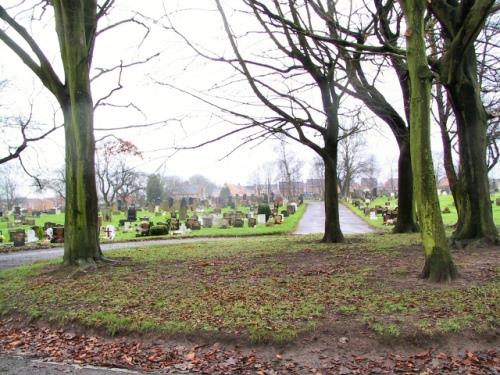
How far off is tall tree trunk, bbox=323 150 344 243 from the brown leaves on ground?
867 centimetres

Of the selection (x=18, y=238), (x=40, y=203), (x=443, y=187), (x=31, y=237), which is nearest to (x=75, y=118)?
(x=18, y=238)

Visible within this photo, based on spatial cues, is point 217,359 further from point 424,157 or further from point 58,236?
point 58,236

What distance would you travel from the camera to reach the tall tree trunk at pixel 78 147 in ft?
33.1

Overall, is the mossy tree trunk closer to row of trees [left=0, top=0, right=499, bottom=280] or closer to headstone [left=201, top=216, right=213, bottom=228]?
row of trees [left=0, top=0, right=499, bottom=280]

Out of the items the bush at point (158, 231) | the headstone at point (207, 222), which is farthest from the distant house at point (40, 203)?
the bush at point (158, 231)

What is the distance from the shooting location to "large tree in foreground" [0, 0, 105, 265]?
397 inches

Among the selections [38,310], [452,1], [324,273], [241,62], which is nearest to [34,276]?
[38,310]

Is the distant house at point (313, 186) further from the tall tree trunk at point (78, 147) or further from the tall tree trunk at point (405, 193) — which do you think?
the tall tree trunk at point (78, 147)

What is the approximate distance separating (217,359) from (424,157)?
4.22 meters

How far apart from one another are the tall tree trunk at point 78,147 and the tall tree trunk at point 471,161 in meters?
8.21

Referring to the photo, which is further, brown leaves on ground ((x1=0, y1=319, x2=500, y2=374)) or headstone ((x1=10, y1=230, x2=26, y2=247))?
headstone ((x1=10, y1=230, x2=26, y2=247))

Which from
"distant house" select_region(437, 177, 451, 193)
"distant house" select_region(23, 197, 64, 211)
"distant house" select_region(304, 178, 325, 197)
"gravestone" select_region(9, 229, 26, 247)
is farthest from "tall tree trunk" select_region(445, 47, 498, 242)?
"distant house" select_region(23, 197, 64, 211)

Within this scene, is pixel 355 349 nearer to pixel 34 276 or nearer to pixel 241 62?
pixel 34 276

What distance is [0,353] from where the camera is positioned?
18.6 feet
